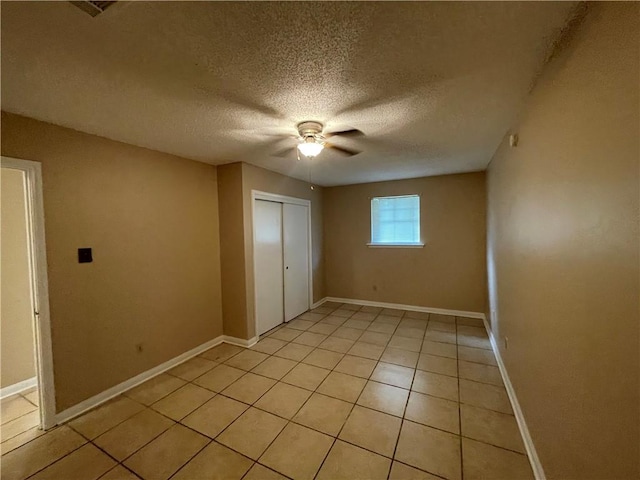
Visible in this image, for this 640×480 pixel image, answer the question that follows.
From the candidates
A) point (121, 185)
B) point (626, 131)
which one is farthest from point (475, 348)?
point (121, 185)

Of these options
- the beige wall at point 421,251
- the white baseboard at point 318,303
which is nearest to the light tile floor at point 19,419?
the white baseboard at point 318,303

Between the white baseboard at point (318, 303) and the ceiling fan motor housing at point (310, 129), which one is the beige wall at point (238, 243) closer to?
the ceiling fan motor housing at point (310, 129)

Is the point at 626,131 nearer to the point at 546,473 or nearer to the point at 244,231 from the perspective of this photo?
the point at 546,473

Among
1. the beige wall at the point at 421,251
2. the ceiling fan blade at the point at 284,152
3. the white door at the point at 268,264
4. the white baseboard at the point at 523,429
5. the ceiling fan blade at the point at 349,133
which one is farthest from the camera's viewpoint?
the beige wall at the point at 421,251

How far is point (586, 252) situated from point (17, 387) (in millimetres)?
4430

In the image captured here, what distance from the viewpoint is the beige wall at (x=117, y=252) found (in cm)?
200

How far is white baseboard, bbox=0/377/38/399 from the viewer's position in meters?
2.36

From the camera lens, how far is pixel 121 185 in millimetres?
2424

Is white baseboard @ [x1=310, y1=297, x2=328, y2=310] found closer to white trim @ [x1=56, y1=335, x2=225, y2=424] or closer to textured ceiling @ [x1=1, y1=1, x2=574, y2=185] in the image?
white trim @ [x1=56, y1=335, x2=225, y2=424]

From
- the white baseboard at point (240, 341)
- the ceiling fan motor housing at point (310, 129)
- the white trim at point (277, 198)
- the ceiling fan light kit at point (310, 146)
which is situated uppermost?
the ceiling fan motor housing at point (310, 129)

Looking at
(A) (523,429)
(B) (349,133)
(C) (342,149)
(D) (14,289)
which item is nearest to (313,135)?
(B) (349,133)

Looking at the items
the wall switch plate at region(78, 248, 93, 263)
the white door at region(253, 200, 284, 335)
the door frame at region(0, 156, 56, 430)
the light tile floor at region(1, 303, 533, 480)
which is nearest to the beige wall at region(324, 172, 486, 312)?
the light tile floor at region(1, 303, 533, 480)

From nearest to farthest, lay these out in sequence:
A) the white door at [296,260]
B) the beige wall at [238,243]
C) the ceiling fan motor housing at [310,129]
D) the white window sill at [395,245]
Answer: the ceiling fan motor housing at [310,129], the beige wall at [238,243], the white door at [296,260], the white window sill at [395,245]

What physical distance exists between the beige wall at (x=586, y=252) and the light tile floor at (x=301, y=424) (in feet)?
1.68
